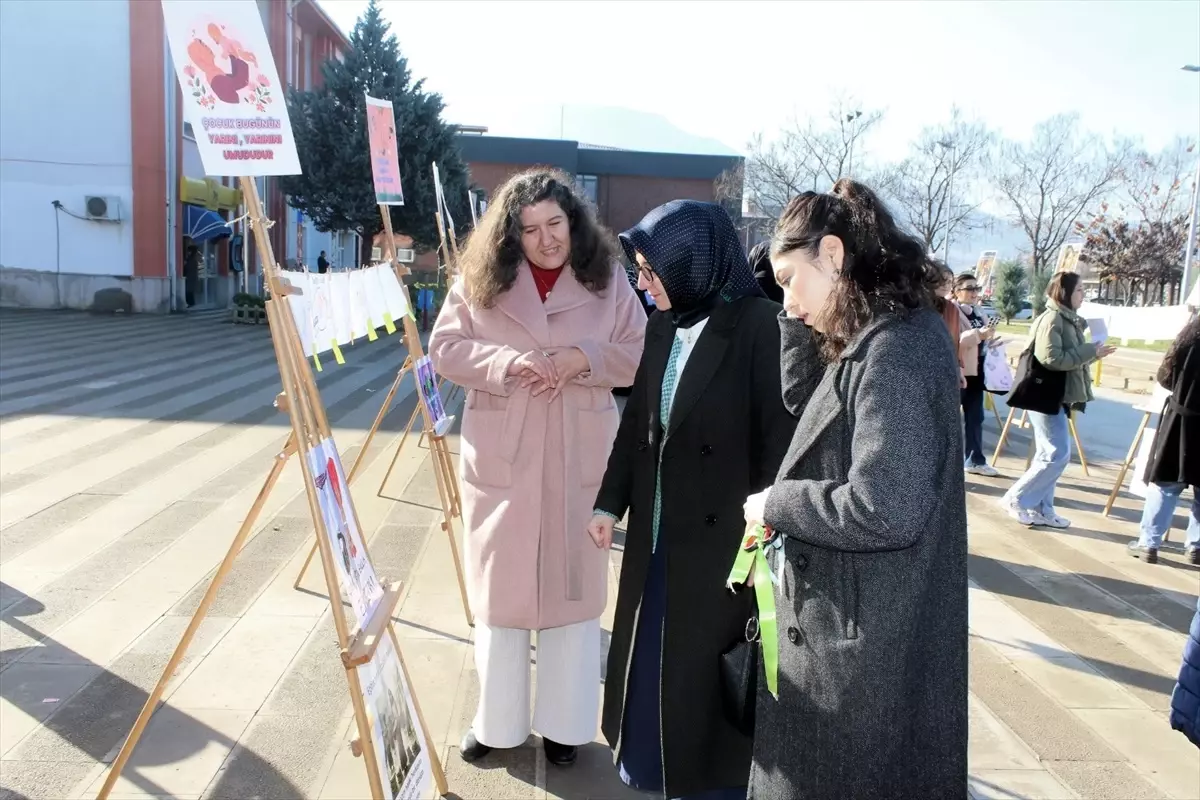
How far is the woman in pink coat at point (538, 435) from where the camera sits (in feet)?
9.09

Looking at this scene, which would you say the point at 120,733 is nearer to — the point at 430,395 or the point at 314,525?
the point at 314,525

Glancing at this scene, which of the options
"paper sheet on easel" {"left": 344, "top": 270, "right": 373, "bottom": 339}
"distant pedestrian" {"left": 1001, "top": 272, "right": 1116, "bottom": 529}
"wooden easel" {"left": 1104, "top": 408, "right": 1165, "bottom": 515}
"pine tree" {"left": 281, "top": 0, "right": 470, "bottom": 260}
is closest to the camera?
"paper sheet on easel" {"left": 344, "top": 270, "right": 373, "bottom": 339}

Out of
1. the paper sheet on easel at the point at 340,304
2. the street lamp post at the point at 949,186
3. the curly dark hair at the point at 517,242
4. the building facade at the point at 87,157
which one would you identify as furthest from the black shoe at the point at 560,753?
the street lamp post at the point at 949,186

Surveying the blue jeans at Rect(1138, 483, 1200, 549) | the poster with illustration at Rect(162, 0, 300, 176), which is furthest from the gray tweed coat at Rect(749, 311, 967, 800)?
the blue jeans at Rect(1138, 483, 1200, 549)

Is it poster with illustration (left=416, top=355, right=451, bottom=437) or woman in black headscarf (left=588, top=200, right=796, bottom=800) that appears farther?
poster with illustration (left=416, top=355, right=451, bottom=437)

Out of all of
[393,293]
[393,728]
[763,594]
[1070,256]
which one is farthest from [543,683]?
[1070,256]

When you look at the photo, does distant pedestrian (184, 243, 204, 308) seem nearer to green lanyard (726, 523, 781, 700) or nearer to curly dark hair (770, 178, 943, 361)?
green lanyard (726, 523, 781, 700)

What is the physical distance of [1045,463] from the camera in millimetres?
6090

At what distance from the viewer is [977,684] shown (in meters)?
3.74

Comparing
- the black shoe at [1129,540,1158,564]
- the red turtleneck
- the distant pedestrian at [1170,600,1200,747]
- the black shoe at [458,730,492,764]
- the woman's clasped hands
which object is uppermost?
the red turtleneck

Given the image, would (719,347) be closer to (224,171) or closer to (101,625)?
(224,171)

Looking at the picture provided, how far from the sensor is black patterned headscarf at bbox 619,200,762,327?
2.18m

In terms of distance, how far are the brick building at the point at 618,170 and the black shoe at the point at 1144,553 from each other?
39.8 metres

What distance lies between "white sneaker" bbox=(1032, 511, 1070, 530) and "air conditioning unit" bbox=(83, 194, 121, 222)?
21623 mm
